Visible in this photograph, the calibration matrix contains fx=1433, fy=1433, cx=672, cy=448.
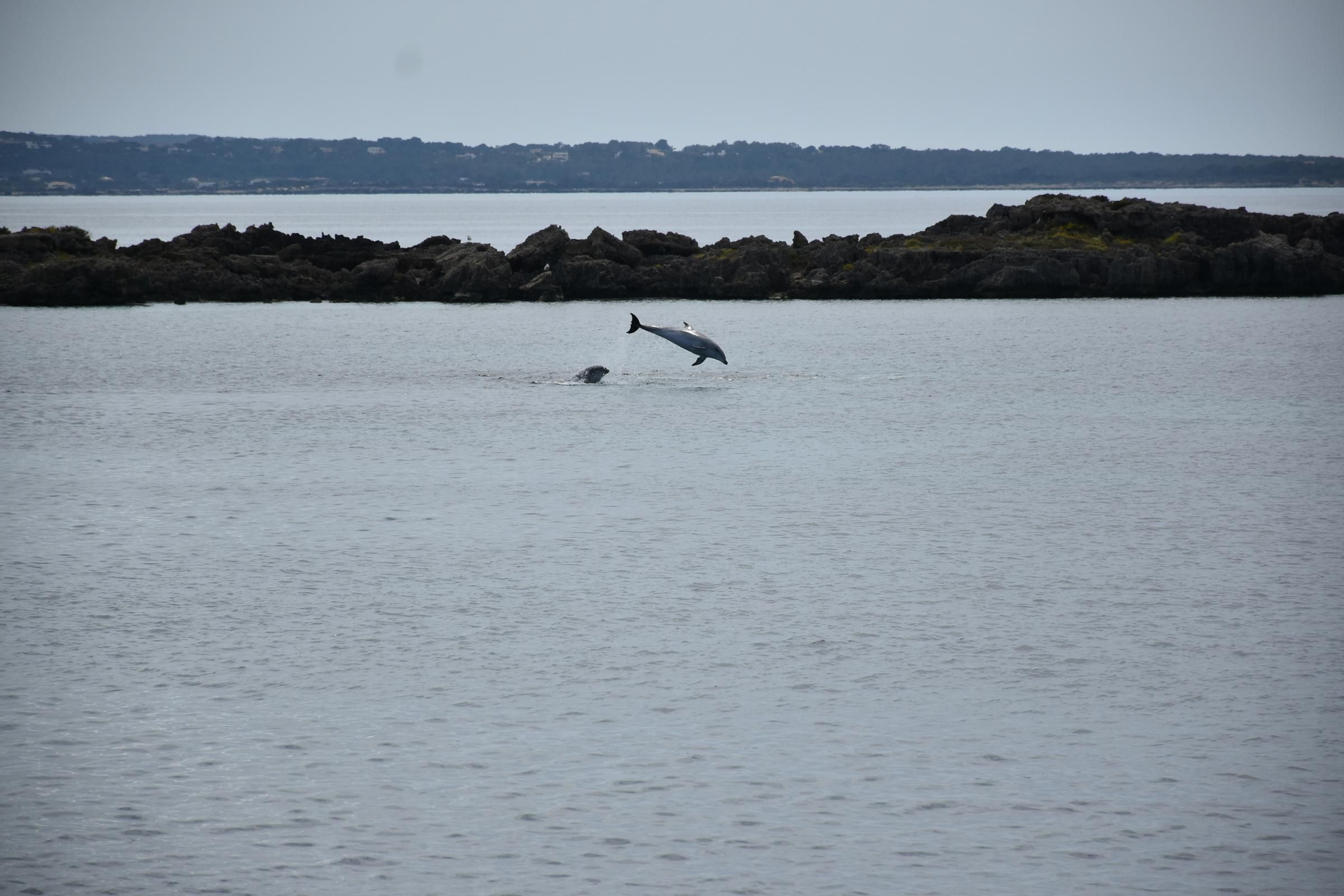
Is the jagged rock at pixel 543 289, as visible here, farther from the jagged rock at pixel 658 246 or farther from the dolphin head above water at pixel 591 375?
the dolphin head above water at pixel 591 375

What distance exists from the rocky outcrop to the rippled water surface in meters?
32.8

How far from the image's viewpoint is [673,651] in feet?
51.7

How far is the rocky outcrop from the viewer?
223ft

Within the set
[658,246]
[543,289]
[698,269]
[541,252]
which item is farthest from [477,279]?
[698,269]

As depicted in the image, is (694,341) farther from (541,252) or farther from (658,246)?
(658,246)

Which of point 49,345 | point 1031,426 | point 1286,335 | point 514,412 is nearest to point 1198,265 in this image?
point 1286,335

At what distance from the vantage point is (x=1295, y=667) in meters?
15.1

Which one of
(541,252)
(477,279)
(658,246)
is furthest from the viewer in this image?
(658,246)

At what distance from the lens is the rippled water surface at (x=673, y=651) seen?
35.7 feet

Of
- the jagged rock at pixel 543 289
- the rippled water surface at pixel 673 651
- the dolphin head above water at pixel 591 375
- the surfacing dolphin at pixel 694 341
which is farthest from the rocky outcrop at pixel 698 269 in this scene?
the rippled water surface at pixel 673 651

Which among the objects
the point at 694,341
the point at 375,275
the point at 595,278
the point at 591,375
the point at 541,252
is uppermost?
the point at 541,252

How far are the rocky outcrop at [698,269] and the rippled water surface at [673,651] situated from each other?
108 ft

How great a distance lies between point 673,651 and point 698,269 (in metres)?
54.3

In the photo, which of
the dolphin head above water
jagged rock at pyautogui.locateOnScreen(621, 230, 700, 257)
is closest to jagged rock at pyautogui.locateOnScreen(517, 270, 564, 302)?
jagged rock at pyautogui.locateOnScreen(621, 230, 700, 257)
